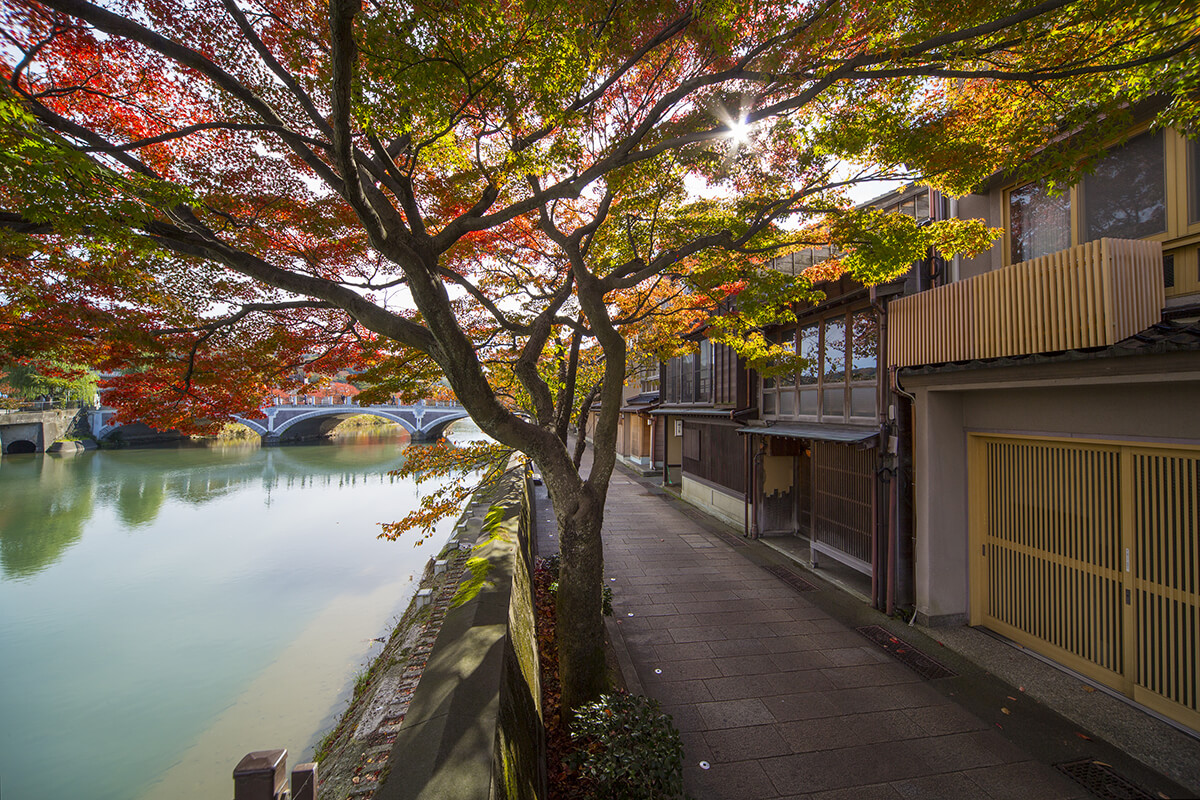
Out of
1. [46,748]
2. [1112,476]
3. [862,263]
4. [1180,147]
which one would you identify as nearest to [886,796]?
[1112,476]

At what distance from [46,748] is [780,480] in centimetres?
1404

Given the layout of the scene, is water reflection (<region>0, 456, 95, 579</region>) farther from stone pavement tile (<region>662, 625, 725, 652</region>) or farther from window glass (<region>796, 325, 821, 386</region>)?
window glass (<region>796, 325, 821, 386</region>)

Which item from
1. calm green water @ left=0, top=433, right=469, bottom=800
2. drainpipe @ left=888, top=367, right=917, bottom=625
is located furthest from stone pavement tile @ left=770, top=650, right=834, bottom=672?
calm green water @ left=0, top=433, right=469, bottom=800

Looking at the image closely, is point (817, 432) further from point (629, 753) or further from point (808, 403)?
point (629, 753)

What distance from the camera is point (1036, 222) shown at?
20.5 feet

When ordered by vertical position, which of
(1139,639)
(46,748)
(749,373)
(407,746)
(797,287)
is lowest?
(46,748)

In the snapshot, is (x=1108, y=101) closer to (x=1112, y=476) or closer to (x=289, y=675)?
(x=1112, y=476)

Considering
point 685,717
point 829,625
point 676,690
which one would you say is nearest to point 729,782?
point 685,717

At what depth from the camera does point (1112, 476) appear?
17.1ft

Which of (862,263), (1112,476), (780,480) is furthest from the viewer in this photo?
(780,480)

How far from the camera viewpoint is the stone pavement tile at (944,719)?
4.75 metres

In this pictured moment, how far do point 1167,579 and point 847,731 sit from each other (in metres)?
3.52

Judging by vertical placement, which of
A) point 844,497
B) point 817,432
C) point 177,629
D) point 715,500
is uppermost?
point 817,432

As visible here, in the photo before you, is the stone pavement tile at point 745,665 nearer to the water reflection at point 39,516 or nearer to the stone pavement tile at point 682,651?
the stone pavement tile at point 682,651
